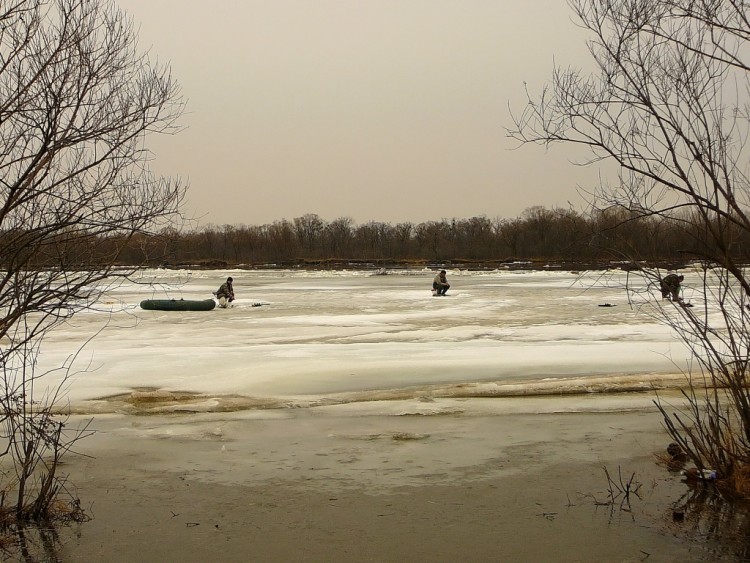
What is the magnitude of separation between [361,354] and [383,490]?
8451mm

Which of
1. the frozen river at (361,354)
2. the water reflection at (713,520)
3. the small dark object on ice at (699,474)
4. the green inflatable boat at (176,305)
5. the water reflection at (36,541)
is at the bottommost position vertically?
the water reflection at (36,541)

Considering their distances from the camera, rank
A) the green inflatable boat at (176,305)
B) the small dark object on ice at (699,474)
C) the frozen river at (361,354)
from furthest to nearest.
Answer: the green inflatable boat at (176,305)
the frozen river at (361,354)
the small dark object on ice at (699,474)

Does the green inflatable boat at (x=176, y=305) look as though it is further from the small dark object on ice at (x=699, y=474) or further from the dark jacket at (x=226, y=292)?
the small dark object on ice at (x=699, y=474)

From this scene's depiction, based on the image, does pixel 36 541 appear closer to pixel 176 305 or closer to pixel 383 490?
pixel 383 490

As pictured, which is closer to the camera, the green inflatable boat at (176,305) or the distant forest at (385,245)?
the green inflatable boat at (176,305)

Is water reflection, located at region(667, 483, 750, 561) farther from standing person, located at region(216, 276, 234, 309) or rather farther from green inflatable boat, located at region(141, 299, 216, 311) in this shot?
standing person, located at region(216, 276, 234, 309)

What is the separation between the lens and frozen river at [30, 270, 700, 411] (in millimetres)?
12305

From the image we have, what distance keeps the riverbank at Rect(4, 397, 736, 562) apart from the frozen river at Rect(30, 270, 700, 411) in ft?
5.42

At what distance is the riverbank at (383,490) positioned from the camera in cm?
610

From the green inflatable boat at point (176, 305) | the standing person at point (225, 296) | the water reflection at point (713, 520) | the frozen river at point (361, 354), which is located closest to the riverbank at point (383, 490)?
the water reflection at point (713, 520)

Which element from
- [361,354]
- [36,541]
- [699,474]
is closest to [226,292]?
[361,354]

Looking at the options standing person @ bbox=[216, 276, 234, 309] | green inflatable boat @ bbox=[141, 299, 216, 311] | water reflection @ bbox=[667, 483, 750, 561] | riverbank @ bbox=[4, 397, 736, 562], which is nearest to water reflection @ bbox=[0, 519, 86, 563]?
riverbank @ bbox=[4, 397, 736, 562]

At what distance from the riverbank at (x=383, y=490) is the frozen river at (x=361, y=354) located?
1.65 metres

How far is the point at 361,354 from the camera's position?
15859 mm
